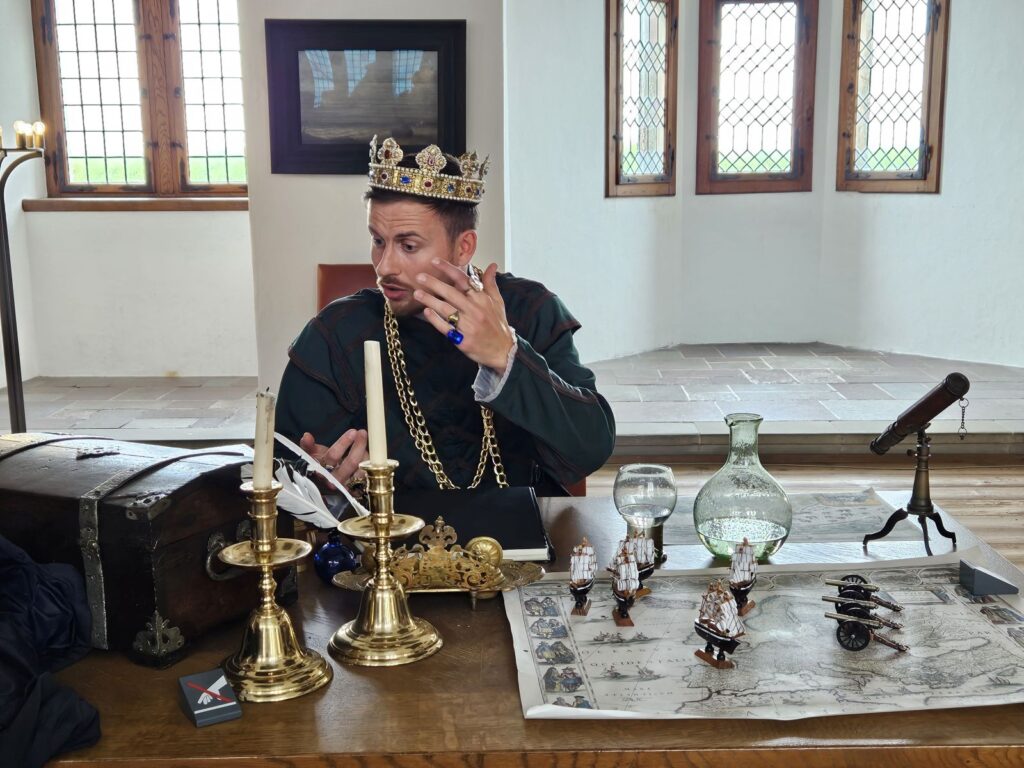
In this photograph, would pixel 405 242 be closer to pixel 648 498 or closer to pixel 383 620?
pixel 648 498

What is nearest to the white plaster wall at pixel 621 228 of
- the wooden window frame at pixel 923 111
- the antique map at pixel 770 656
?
the wooden window frame at pixel 923 111

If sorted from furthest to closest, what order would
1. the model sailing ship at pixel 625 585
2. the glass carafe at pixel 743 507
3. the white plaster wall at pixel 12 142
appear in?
the white plaster wall at pixel 12 142, the glass carafe at pixel 743 507, the model sailing ship at pixel 625 585

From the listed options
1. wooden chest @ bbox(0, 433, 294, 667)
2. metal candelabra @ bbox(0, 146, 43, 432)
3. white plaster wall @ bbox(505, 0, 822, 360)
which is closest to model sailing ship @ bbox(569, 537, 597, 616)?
wooden chest @ bbox(0, 433, 294, 667)

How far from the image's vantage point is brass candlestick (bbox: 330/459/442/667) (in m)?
1.13

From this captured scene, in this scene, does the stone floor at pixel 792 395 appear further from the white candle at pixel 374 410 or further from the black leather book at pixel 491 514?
the white candle at pixel 374 410

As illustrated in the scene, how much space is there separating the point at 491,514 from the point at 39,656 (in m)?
0.62

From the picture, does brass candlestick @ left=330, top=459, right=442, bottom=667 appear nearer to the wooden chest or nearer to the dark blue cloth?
the wooden chest

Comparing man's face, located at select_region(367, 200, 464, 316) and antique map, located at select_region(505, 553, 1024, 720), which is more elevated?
man's face, located at select_region(367, 200, 464, 316)

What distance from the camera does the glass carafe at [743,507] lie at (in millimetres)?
1494

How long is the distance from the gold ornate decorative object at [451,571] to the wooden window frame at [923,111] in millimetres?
6033

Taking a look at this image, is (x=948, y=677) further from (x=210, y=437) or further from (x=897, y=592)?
(x=210, y=437)

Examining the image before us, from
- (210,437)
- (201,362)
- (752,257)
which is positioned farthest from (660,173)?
(210,437)

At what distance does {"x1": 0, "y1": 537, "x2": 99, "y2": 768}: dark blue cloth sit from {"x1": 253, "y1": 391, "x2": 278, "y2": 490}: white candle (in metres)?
0.26

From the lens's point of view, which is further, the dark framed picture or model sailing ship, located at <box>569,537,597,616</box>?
the dark framed picture
